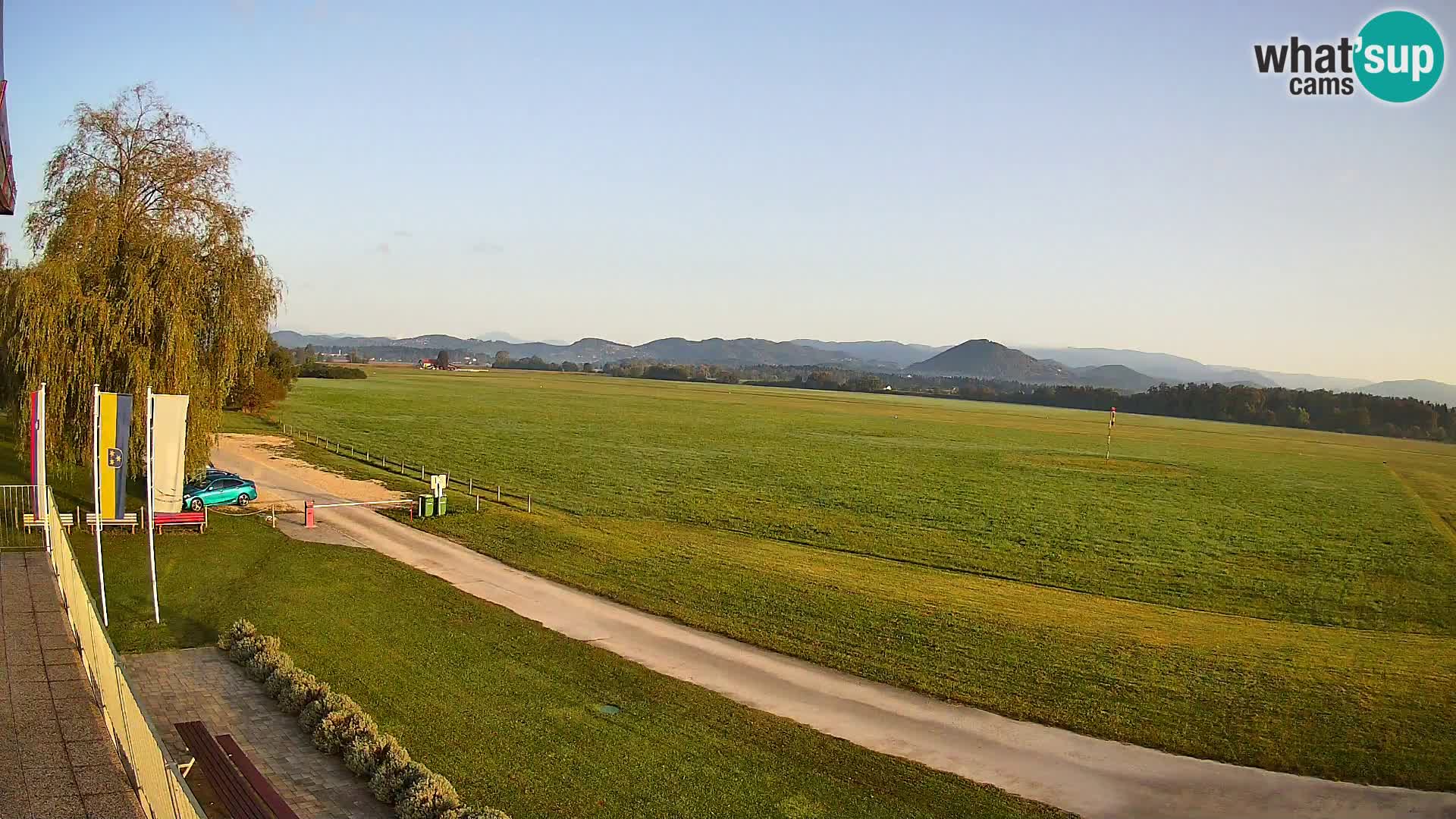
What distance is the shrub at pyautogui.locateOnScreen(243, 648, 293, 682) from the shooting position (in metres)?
15.3

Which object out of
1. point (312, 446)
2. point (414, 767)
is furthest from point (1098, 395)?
point (414, 767)

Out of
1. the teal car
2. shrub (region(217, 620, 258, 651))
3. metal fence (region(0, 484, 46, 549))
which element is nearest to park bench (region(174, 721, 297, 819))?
shrub (region(217, 620, 258, 651))

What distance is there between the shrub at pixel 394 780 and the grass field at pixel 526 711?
2.42 ft

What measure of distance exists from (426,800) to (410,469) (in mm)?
37796

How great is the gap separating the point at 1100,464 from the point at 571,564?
50321 millimetres

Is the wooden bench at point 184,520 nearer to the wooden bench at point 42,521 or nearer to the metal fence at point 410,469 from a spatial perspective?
the wooden bench at point 42,521

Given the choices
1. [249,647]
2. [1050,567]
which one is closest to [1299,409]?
[1050,567]

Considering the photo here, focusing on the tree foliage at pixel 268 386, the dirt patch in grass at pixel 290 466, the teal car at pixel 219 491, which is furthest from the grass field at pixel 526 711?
the tree foliage at pixel 268 386

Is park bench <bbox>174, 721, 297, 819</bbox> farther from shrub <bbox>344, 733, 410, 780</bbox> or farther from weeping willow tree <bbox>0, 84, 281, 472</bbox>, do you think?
weeping willow tree <bbox>0, 84, 281, 472</bbox>

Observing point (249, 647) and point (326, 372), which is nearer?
point (249, 647)

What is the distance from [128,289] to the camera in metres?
26.4

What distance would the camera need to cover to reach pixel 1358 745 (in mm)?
15531

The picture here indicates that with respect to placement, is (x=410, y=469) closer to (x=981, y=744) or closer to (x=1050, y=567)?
(x=1050, y=567)

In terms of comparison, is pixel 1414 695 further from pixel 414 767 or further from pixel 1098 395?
pixel 1098 395
